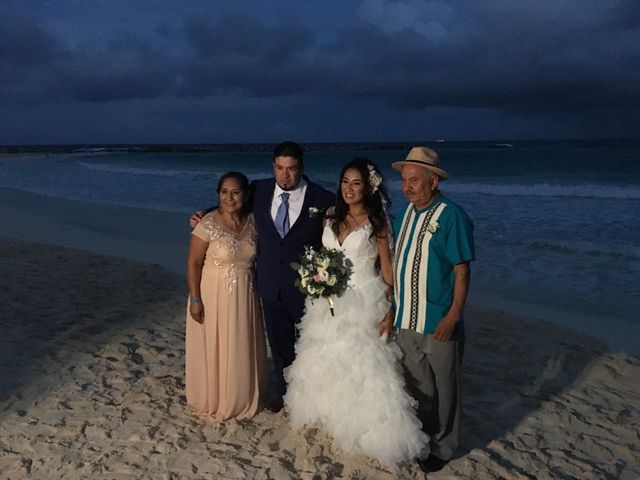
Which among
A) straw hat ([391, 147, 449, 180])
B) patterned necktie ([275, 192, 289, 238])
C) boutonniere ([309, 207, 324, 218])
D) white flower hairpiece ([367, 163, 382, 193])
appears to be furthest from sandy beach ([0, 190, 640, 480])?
straw hat ([391, 147, 449, 180])

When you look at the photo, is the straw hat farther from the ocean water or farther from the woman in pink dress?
the ocean water

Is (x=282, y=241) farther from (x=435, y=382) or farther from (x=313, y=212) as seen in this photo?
(x=435, y=382)

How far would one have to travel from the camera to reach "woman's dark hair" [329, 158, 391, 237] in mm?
3609

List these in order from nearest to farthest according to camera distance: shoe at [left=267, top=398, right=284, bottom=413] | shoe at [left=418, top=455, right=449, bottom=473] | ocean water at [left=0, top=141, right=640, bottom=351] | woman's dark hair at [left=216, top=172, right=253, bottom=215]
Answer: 1. shoe at [left=418, top=455, right=449, bottom=473]
2. woman's dark hair at [left=216, top=172, right=253, bottom=215]
3. shoe at [left=267, top=398, right=284, bottom=413]
4. ocean water at [left=0, top=141, right=640, bottom=351]

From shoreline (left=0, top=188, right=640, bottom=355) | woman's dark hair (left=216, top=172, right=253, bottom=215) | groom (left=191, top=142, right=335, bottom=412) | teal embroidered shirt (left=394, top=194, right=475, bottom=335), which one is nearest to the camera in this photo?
teal embroidered shirt (left=394, top=194, right=475, bottom=335)

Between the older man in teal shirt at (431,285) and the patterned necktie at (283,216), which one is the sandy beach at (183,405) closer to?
the older man in teal shirt at (431,285)

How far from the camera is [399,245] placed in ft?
11.6

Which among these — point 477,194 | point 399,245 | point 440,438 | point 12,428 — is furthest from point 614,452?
point 477,194

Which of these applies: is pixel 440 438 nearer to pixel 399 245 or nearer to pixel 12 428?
pixel 399 245

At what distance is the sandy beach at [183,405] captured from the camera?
12.5 ft

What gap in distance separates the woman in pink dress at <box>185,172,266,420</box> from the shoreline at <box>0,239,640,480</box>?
0.26m

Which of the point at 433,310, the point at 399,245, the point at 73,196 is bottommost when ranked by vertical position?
the point at 73,196

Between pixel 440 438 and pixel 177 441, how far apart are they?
5.79 ft

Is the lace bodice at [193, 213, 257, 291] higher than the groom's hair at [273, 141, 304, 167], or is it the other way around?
the groom's hair at [273, 141, 304, 167]
